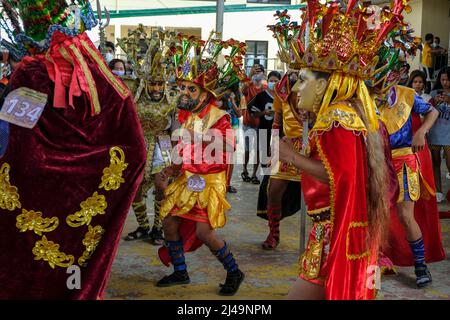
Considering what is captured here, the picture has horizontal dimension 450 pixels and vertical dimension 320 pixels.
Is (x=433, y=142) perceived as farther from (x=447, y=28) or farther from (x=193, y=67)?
(x=447, y=28)

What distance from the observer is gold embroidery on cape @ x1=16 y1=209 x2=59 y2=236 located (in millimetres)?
3156

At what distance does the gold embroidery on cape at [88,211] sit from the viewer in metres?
3.27

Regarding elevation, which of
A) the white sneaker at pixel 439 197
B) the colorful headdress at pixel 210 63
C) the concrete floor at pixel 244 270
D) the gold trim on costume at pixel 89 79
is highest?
the colorful headdress at pixel 210 63

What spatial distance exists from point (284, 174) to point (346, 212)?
3338 mm

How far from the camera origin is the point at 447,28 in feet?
60.1

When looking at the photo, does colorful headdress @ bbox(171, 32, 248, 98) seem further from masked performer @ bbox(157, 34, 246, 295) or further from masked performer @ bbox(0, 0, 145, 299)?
masked performer @ bbox(0, 0, 145, 299)

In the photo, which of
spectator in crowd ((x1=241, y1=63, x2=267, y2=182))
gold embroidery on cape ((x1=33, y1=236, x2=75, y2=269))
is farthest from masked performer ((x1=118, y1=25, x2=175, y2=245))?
spectator in crowd ((x1=241, y1=63, x2=267, y2=182))

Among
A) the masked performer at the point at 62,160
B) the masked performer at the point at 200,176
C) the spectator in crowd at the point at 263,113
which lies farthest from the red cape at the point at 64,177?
the spectator in crowd at the point at 263,113

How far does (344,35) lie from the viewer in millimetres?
3336

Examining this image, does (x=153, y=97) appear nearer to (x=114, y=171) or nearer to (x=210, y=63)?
(x=210, y=63)

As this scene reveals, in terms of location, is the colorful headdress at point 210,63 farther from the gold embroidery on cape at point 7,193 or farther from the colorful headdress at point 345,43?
the gold embroidery on cape at point 7,193

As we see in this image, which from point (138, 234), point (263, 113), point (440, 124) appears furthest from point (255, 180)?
point (138, 234)

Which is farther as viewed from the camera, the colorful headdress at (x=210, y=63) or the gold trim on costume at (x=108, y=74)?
the colorful headdress at (x=210, y=63)

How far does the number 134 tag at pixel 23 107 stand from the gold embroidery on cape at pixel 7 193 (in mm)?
240
